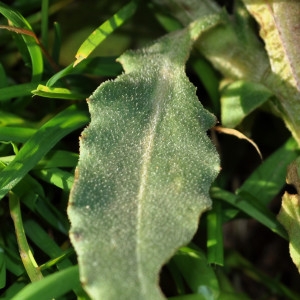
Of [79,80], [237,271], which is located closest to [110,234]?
[79,80]

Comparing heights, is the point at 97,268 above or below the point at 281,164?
above

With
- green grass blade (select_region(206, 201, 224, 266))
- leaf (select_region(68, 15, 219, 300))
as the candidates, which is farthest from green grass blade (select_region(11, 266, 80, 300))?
green grass blade (select_region(206, 201, 224, 266))

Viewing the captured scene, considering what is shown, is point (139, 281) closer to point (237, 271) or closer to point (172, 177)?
point (172, 177)

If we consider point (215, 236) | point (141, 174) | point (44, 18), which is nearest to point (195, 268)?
point (215, 236)

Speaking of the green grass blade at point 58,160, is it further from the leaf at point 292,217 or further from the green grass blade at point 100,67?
the leaf at point 292,217

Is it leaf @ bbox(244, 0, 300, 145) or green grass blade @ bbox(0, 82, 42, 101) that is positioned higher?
green grass blade @ bbox(0, 82, 42, 101)

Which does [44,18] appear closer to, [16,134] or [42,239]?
[16,134]

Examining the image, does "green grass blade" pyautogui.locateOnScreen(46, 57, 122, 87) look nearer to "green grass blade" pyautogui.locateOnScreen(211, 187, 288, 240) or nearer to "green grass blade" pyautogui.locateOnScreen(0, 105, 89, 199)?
"green grass blade" pyautogui.locateOnScreen(0, 105, 89, 199)
